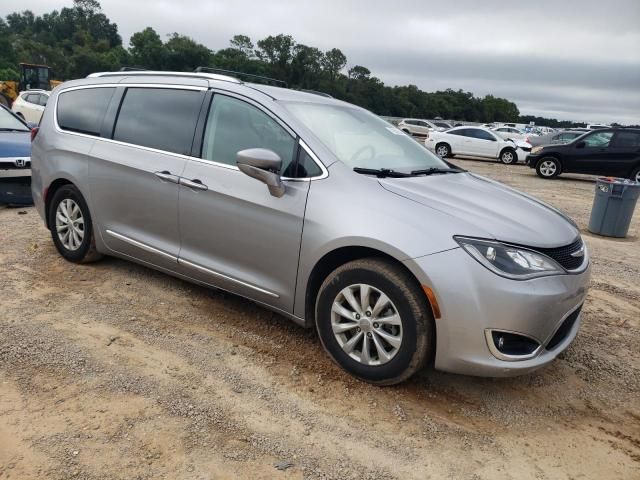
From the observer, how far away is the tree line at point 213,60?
68000 millimetres

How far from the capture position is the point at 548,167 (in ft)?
53.4

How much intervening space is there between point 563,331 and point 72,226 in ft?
13.6

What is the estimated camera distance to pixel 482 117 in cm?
10425

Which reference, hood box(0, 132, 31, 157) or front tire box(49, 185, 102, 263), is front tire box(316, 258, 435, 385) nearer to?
front tire box(49, 185, 102, 263)

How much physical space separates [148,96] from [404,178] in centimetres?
228

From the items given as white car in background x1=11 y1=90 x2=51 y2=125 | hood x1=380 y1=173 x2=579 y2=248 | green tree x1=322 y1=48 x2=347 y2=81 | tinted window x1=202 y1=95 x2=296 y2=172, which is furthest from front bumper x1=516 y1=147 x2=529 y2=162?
green tree x1=322 y1=48 x2=347 y2=81

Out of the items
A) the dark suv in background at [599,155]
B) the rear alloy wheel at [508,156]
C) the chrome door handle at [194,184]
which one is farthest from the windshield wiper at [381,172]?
the rear alloy wheel at [508,156]

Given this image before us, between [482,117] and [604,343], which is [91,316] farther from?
[482,117]

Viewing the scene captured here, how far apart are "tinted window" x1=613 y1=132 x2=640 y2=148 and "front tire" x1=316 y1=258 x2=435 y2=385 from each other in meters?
14.4

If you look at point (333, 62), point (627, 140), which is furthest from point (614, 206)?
point (333, 62)

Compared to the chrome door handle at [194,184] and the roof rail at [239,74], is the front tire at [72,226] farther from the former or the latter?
the roof rail at [239,74]

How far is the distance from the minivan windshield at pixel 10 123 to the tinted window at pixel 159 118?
4.95 metres

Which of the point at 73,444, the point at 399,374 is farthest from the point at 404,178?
the point at 73,444

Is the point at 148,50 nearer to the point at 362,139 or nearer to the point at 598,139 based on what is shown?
the point at 598,139
